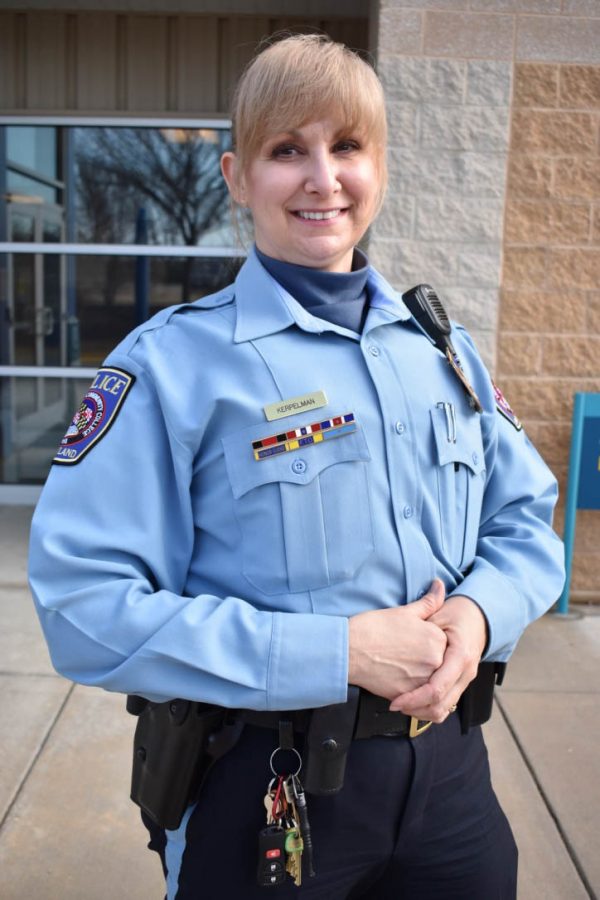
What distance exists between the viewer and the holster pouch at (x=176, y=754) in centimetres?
128

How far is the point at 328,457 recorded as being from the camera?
50.6 inches

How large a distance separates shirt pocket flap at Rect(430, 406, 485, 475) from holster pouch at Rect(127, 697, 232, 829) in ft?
1.71

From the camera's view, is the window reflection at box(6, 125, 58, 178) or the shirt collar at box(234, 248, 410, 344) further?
the window reflection at box(6, 125, 58, 178)

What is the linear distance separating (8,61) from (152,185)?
123cm

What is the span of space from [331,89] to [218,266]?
527 cm

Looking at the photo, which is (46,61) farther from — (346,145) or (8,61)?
(346,145)

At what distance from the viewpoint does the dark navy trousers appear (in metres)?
1.30

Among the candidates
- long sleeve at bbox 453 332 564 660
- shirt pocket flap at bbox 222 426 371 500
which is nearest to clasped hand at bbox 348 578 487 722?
long sleeve at bbox 453 332 564 660

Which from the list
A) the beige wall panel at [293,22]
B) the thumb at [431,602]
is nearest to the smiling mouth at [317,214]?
the thumb at [431,602]

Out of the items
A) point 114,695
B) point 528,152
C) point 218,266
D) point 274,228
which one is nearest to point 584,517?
point 528,152

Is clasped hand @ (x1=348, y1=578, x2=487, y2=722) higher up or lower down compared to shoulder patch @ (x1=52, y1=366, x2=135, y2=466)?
lower down

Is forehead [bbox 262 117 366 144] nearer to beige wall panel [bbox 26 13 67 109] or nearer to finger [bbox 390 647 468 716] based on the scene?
finger [bbox 390 647 468 716]

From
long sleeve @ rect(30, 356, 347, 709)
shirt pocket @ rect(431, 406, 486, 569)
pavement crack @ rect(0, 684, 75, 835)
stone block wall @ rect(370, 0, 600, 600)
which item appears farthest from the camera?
stone block wall @ rect(370, 0, 600, 600)

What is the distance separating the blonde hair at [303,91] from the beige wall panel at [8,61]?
5.39 meters
